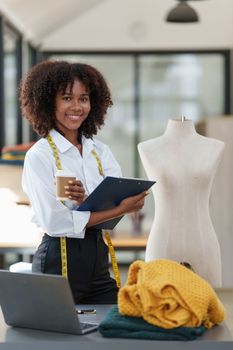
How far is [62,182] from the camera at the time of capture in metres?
3.34

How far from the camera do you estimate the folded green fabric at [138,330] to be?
268 cm

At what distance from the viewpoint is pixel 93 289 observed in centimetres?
349

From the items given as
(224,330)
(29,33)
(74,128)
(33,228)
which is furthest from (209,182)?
(29,33)

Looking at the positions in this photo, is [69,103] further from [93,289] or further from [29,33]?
[29,33]

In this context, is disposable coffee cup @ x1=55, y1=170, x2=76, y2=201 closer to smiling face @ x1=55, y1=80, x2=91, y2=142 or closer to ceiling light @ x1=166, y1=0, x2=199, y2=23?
smiling face @ x1=55, y1=80, x2=91, y2=142

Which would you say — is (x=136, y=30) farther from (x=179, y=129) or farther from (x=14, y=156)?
(x=179, y=129)

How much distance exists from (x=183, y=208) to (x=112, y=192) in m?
1.03

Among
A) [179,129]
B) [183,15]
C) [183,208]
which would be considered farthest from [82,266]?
[183,15]

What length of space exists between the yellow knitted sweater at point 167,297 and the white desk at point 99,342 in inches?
2.1

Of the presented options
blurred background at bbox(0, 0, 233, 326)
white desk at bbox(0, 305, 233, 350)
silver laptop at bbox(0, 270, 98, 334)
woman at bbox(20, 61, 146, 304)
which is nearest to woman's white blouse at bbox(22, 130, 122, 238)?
woman at bbox(20, 61, 146, 304)

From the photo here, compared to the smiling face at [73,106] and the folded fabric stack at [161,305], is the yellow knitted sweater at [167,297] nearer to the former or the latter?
the folded fabric stack at [161,305]

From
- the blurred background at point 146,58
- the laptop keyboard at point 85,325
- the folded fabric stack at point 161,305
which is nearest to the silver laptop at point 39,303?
the laptop keyboard at point 85,325

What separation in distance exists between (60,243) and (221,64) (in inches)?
376

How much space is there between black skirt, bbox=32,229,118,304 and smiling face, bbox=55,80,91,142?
1.34 ft
